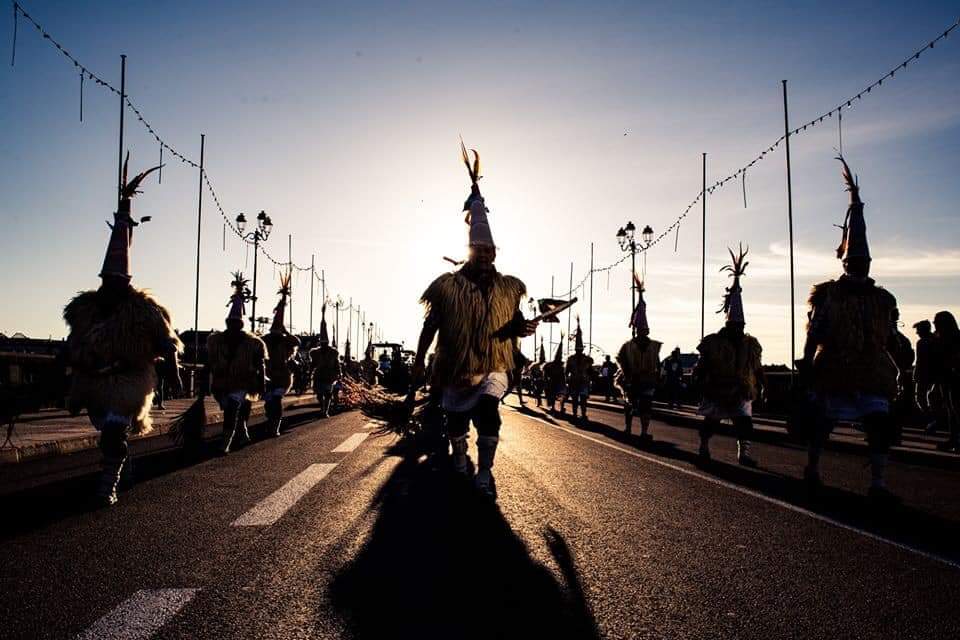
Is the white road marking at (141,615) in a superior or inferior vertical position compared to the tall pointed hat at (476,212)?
inferior

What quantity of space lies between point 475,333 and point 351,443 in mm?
5654

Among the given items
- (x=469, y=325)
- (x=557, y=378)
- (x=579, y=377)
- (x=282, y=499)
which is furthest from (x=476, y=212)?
(x=557, y=378)

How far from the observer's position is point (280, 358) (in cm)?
1598

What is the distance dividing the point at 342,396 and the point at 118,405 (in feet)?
Result: 12.6

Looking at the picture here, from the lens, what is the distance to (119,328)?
7012 millimetres

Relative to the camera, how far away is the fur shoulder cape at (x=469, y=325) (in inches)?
285

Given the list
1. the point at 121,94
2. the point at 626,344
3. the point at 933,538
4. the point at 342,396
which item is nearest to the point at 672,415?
the point at 626,344

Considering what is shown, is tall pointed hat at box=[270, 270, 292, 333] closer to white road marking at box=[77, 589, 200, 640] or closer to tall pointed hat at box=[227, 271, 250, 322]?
tall pointed hat at box=[227, 271, 250, 322]

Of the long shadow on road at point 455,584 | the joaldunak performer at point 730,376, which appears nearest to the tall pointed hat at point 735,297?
the joaldunak performer at point 730,376

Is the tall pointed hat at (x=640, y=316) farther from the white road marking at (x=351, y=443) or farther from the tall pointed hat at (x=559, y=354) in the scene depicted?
the tall pointed hat at (x=559, y=354)

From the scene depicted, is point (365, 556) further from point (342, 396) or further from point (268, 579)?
point (342, 396)

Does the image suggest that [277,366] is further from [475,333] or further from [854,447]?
[854,447]

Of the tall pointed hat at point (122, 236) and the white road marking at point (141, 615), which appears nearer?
the white road marking at point (141, 615)

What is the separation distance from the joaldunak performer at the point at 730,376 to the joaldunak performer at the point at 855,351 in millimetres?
3174
